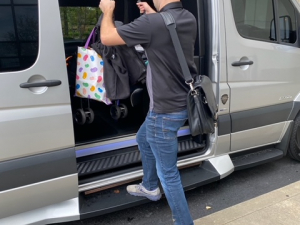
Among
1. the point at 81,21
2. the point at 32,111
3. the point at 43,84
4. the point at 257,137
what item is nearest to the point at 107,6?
the point at 43,84

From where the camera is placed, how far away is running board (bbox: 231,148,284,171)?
10.6ft

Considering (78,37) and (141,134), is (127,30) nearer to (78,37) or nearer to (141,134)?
(141,134)

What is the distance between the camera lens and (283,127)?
3453 mm

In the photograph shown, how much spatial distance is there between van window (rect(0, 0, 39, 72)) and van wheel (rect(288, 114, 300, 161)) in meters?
2.82

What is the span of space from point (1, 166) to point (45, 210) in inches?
19.2

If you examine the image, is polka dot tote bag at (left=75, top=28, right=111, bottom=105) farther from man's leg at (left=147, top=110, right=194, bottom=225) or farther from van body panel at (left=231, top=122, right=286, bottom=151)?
van body panel at (left=231, top=122, right=286, bottom=151)

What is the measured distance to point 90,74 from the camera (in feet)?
8.26

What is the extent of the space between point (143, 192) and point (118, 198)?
0.21 meters

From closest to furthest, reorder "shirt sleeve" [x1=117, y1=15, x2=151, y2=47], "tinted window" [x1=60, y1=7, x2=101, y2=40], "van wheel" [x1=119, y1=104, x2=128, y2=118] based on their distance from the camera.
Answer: "shirt sleeve" [x1=117, y1=15, x2=151, y2=47] → "van wheel" [x1=119, y1=104, x2=128, y2=118] → "tinted window" [x1=60, y1=7, x2=101, y2=40]

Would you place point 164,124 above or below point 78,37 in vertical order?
below

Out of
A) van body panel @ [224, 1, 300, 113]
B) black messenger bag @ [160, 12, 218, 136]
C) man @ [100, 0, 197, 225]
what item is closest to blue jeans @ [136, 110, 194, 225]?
man @ [100, 0, 197, 225]

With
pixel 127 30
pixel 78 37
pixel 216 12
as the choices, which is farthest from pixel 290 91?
pixel 78 37

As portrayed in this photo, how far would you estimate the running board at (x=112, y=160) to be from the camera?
2.59 meters

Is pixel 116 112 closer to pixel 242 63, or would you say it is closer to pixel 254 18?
pixel 242 63
